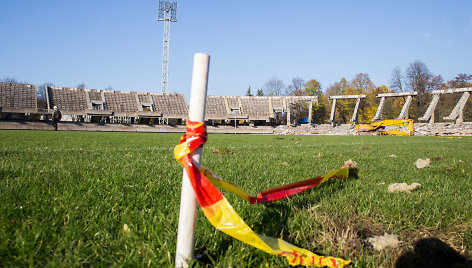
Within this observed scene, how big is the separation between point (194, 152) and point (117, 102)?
42.8 m

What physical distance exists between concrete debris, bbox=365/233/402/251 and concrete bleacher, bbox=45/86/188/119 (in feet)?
112

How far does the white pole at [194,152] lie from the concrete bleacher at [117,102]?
3416 cm

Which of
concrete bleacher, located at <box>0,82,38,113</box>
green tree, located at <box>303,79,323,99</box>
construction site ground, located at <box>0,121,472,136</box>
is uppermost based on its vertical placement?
green tree, located at <box>303,79,323,99</box>

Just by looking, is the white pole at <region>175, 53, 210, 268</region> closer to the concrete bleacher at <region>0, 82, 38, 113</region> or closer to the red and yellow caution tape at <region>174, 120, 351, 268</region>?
the red and yellow caution tape at <region>174, 120, 351, 268</region>

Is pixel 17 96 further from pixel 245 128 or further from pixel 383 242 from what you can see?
pixel 383 242

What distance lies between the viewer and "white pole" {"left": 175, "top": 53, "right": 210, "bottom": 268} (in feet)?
3.63

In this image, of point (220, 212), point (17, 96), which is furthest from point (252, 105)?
point (220, 212)

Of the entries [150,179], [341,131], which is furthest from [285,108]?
[150,179]

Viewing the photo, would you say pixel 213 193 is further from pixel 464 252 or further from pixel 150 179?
pixel 150 179

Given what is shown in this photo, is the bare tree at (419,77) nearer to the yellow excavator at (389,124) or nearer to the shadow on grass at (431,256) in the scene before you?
the yellow excavator at (389,124)

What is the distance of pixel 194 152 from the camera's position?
3.74ft

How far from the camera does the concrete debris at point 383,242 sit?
151 centimetres

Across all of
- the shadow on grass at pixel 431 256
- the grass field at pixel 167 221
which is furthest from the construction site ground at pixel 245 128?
the shadow on grass at pixel 431 256

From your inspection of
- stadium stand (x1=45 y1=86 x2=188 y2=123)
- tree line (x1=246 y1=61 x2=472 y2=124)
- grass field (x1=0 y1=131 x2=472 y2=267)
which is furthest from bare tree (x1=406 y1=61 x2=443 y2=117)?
grass field (x1=0 y1=131 x2=472 y2=267)
